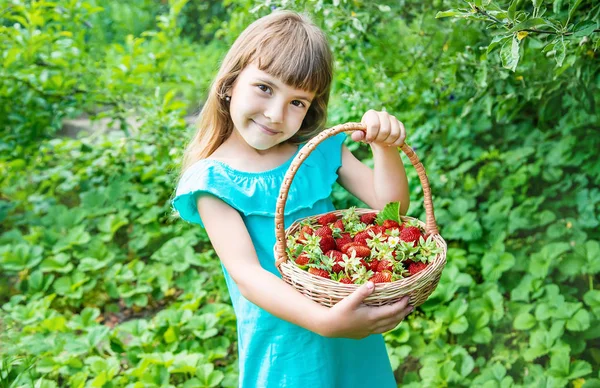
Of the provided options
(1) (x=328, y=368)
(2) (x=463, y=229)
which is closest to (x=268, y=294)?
(1) (x=328, y=368)

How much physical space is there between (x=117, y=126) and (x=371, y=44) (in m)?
2.53

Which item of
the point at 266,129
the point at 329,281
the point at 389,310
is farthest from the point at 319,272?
the point at 266,129

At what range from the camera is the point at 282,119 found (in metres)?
1.35

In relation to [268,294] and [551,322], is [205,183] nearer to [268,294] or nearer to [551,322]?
[268,294]

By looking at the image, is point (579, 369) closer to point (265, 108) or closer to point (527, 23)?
point (527, 23)

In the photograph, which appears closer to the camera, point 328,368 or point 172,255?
point 328,368

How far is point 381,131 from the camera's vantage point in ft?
4.27

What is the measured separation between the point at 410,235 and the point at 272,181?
1.20ft

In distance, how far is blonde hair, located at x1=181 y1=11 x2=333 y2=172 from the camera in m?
1.37

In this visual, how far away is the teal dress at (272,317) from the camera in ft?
4.58

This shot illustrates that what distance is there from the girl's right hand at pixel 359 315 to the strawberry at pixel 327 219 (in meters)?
0.31

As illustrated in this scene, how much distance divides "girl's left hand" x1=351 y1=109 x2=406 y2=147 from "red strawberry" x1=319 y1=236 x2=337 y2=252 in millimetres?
223

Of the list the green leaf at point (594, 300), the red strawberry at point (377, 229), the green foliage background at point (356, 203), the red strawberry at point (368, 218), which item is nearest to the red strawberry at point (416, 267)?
the red strawberry at point (377, 229)

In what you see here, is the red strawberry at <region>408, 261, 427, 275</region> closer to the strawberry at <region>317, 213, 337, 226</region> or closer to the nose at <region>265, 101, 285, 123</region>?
the strawberry at <region>317, 213, 337, 226</region>
